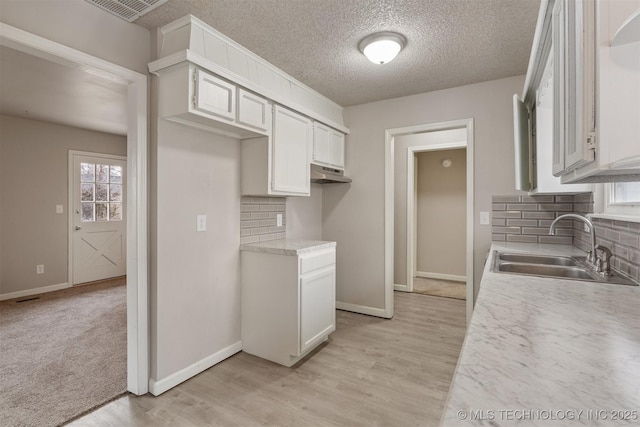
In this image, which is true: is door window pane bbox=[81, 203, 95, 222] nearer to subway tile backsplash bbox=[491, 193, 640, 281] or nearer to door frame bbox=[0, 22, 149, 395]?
door frame bbox=[0, 22, 149, 395]

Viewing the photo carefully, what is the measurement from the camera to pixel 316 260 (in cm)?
269

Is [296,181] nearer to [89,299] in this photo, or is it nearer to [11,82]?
[11,82]

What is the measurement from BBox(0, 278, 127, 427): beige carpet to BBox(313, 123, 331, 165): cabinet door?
98.1 inches

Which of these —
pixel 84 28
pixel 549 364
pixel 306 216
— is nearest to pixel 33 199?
pixel 84 28

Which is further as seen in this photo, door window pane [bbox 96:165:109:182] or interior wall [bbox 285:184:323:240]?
door window pane [bbox 96:165:109:182]

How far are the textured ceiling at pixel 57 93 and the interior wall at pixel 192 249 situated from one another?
3.11ft

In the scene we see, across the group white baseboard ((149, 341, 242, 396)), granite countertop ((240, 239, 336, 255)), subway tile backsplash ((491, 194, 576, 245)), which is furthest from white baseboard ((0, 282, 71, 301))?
subway tile backsplash ((491, 194, 576, 245))

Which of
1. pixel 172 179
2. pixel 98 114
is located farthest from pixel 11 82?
pixel 172 179

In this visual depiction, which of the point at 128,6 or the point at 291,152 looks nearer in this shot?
the point at 128,6

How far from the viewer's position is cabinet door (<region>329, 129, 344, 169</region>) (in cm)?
355

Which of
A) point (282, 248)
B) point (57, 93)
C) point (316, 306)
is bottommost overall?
point (316, 306)

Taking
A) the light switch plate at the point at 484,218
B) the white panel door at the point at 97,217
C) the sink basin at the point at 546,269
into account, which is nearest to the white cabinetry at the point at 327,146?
the light switch plate at the point at 484,218

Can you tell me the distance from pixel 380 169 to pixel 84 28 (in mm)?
2792

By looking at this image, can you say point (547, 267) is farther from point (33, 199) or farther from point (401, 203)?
point (33, 199)
